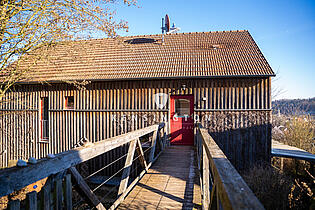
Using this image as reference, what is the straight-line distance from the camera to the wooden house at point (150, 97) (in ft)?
28.2

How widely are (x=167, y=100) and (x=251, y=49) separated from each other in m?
4.90

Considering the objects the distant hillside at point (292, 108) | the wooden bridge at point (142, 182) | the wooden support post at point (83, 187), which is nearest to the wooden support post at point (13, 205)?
the wooden bridge at point (142, 182)

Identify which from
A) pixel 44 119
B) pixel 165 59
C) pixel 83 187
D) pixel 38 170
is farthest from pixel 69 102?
pixel 38 170

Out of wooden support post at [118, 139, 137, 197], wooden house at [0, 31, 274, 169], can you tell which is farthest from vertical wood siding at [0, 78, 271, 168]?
wooden support post at [118, 139, 137, 197]

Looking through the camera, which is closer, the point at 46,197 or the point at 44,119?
the point at 46,197

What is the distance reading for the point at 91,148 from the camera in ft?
7.38

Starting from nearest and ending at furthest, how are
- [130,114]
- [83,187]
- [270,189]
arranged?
1. [83,187]
2. [270,189]
3. [130,114]

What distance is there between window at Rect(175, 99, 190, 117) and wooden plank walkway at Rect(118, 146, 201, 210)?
3532mm

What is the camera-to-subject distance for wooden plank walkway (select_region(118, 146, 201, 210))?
10.7 feet

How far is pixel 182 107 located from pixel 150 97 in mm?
1509

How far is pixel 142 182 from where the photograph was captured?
4.23 meters

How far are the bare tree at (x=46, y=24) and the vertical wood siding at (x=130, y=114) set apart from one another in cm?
247

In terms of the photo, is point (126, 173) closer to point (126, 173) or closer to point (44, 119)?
point (126, 173)

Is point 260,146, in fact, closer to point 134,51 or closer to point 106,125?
point 106,125
